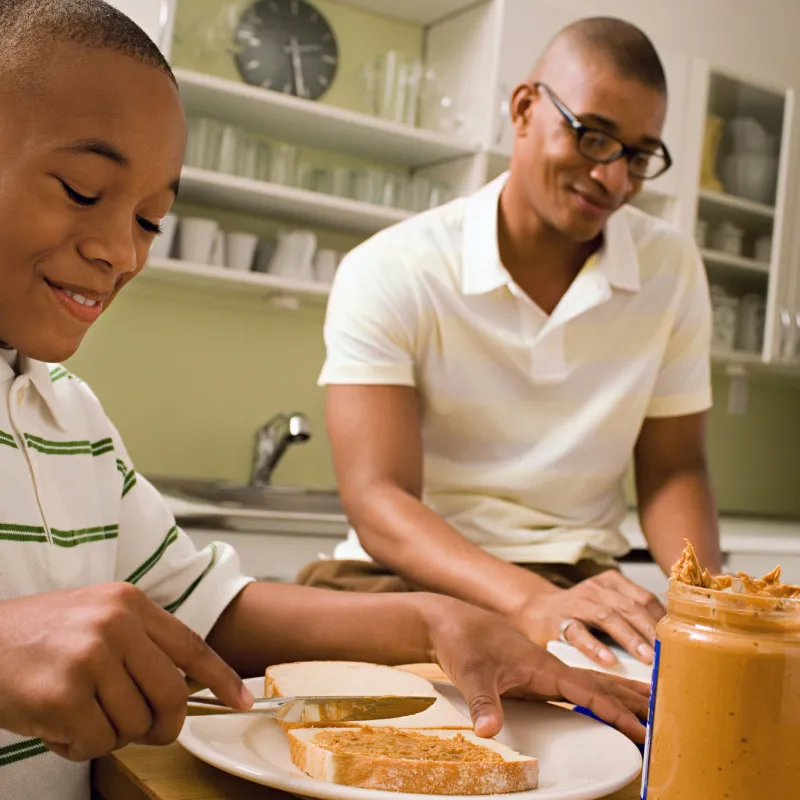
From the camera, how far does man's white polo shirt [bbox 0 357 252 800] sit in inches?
29.5

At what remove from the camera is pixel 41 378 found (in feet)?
2.81

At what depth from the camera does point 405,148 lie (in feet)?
9.39

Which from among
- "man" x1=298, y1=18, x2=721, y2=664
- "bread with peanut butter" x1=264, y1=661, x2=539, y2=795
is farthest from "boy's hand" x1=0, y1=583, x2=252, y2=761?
"man" x1=298, y1=18, x2=721, y2=664

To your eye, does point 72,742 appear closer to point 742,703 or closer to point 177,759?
point 177,759

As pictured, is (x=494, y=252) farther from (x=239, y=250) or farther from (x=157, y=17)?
(x=157, y=17)

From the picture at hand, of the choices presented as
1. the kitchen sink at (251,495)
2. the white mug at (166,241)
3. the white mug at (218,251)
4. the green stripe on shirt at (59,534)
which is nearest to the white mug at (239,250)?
the white mug at (218,251)

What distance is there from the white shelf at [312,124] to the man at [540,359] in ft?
3.35

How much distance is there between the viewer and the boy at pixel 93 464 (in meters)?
0.59

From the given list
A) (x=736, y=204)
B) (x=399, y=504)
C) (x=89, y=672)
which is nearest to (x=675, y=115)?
(x=736, y=204)

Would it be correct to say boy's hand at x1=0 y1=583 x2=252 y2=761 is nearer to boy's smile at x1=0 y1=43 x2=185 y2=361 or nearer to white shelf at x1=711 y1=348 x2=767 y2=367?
boy's smile at x1=0 y1=43 x2=185 y2=361

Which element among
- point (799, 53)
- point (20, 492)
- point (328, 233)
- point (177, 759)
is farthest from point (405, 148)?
point (177, 759)

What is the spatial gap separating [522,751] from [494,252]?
980 mm

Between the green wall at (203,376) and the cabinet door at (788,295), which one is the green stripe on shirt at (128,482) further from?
the cabinet door at (788,295)

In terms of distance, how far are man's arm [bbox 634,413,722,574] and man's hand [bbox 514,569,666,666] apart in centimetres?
47
